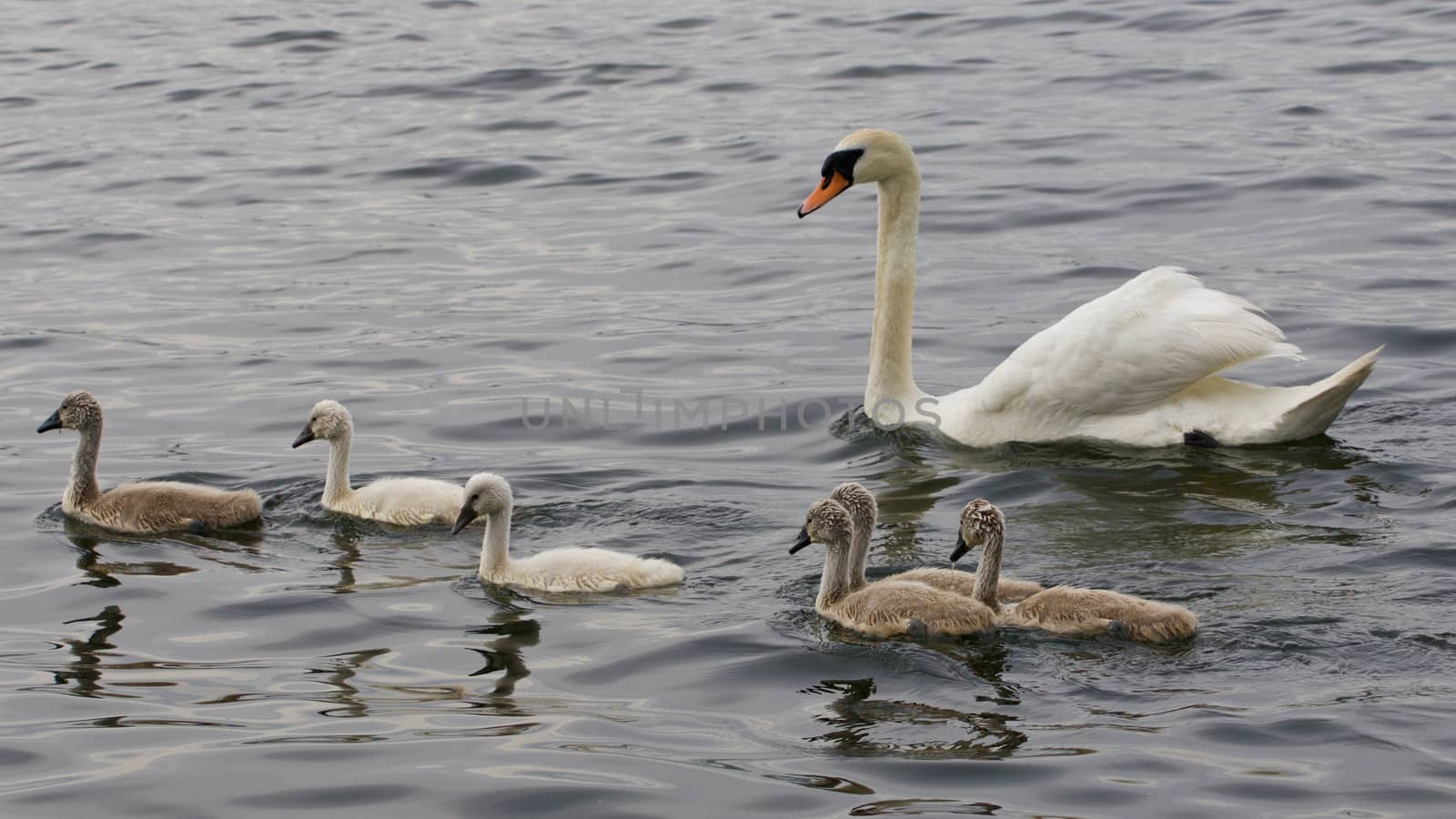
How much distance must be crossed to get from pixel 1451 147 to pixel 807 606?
38.2 feet

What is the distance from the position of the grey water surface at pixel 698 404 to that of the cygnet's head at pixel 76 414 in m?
0.45

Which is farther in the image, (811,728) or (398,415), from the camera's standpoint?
(398,415)

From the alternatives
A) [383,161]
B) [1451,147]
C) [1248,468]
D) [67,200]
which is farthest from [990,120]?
[1248,468]

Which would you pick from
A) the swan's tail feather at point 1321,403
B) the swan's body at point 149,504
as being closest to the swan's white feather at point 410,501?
the swan's body at point 149,504

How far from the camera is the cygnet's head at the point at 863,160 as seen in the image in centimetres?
1174

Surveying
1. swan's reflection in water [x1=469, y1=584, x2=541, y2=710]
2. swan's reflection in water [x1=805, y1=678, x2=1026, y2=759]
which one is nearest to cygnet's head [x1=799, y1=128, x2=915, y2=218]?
swan's reflection in water [x1=469, y1=584, x2=541, y2=710]

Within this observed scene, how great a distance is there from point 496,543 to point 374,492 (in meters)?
1.22

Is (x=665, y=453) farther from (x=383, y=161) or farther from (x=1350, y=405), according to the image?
(x=383, y=161)

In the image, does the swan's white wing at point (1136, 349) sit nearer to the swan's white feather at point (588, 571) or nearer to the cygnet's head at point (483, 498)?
the swan's white feather at point (588, 571)

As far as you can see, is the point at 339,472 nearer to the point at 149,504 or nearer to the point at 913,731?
the point at 149,504

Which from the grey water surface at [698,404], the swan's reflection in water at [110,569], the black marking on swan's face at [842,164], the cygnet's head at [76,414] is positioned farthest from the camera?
the black marking on swan's face at [842,164]

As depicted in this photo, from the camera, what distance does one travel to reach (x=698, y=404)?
1214 cm

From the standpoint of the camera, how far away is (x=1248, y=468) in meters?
10.0

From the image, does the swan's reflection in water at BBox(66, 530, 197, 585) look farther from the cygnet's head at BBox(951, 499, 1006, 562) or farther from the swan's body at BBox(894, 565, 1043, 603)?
the cygnet's head at BBox(951, 499, 1006, 562)
